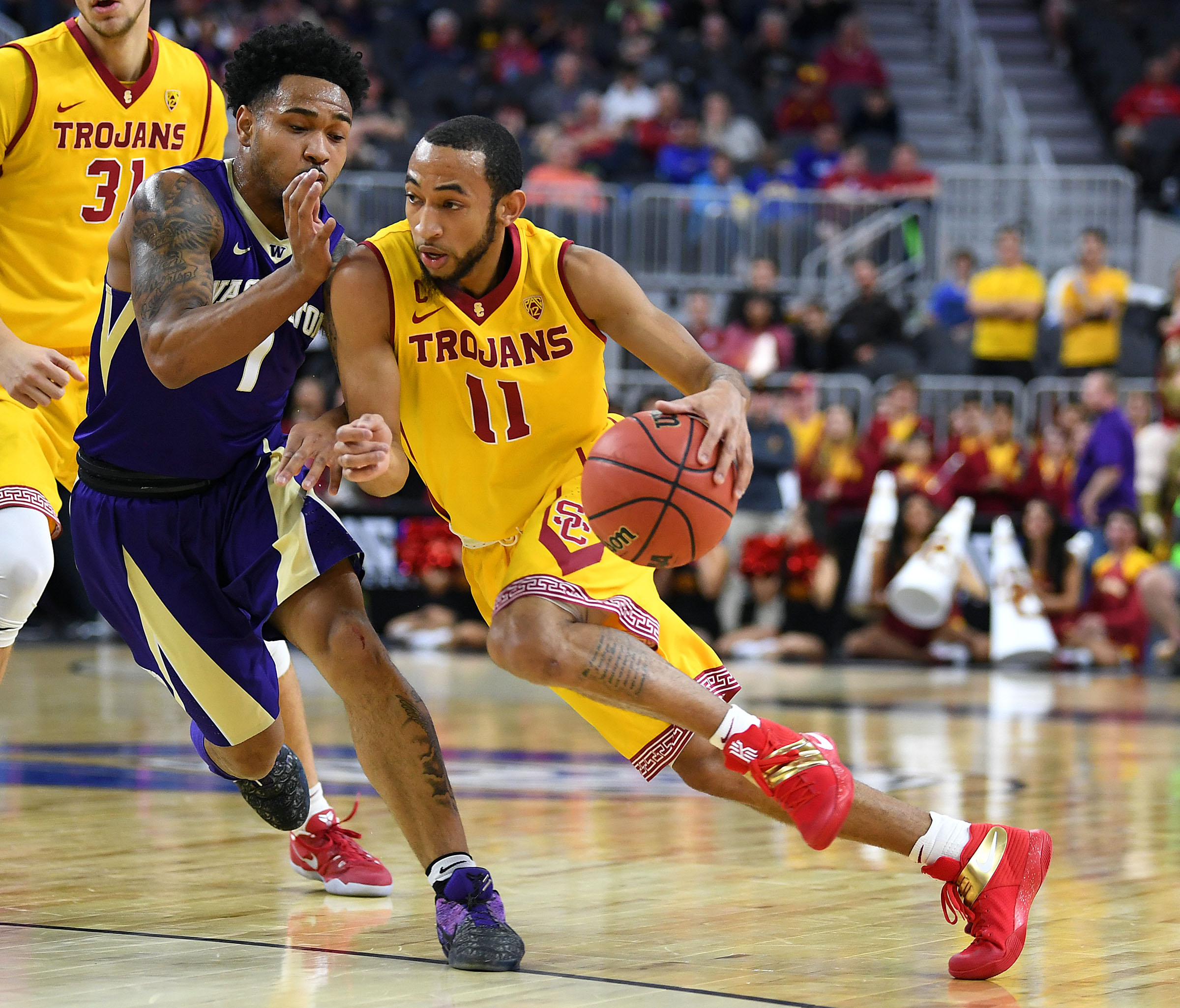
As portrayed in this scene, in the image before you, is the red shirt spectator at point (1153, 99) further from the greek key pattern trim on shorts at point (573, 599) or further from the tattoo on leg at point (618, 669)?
the tattoo on leg at point (618, 669)

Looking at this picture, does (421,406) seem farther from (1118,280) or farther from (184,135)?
(1118,280)

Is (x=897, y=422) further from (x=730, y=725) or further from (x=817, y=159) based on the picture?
(x=730, y=725)

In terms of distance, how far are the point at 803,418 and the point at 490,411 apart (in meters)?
10.2

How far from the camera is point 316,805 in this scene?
4.72m

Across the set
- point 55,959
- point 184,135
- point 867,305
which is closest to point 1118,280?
point 867,305

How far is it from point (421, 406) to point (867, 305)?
1153cm

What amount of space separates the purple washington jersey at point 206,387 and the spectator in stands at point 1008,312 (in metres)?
11.1

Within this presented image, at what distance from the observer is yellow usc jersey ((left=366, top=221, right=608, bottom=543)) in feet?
13.3

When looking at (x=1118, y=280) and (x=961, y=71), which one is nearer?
(x=1118, y=280)

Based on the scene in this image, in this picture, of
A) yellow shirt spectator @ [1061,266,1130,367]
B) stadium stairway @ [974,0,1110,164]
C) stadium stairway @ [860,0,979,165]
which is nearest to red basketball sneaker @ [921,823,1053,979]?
yellow shirt spectator @ [1061,266,1130,367]

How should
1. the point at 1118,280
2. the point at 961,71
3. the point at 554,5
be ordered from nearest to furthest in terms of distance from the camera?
the point at 1118,280
the point at 554,5
the point at 961,71

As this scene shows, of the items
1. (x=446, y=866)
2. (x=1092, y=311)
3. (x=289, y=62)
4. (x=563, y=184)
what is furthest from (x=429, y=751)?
(x=563, y=184)

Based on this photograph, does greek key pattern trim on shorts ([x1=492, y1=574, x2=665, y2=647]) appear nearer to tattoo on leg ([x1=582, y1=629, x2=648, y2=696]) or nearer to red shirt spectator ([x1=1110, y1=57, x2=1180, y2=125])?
tattoo on leg ([x1=582, y1=629, x2=648, y2=696])

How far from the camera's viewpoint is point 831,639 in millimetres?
13180
